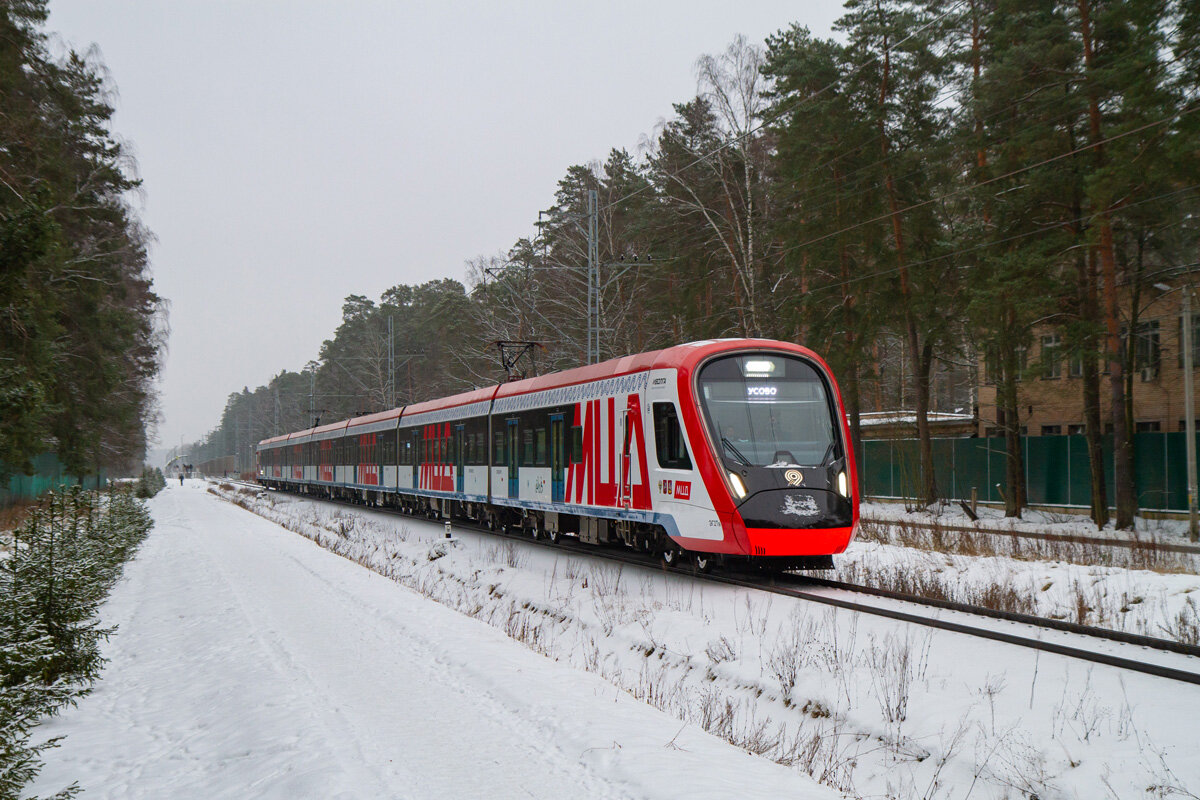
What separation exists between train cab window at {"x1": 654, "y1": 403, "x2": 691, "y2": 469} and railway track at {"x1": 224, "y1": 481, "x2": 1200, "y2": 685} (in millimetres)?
1729

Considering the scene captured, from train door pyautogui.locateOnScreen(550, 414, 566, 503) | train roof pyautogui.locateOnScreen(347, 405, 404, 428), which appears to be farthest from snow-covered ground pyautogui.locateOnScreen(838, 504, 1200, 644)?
train roof pyautogui.locateOnScreen(347, 405, 404, 428)

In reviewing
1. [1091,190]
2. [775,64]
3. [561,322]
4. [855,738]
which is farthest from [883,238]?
[855,738]

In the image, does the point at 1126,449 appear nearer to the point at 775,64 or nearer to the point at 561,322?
the point at 775,64

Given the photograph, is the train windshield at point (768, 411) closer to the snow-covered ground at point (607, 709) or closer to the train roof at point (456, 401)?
the snow-covered ground at point (607, 709)

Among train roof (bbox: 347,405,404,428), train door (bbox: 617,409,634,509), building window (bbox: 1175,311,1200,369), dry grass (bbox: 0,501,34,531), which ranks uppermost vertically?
building window (bbox: 1175,311,1200,369)

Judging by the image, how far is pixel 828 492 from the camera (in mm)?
12070

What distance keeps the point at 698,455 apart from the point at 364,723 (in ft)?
22.1

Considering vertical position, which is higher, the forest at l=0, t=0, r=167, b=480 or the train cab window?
the forest at l=0, t=0, r=167, b=480

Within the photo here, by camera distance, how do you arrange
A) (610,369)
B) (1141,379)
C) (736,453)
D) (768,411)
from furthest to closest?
(1141,379), (610,369), (768,411), (736,453)

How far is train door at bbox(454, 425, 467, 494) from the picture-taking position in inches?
927

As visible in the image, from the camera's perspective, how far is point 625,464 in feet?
46.5

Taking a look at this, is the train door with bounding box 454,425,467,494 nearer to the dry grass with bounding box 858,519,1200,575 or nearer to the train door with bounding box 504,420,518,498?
the train door with bounding box 504,420,518,498

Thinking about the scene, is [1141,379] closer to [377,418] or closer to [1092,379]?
[1092,379]

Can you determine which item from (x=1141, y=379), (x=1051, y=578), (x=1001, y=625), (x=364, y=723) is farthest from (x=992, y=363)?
(x=364, y=723)
